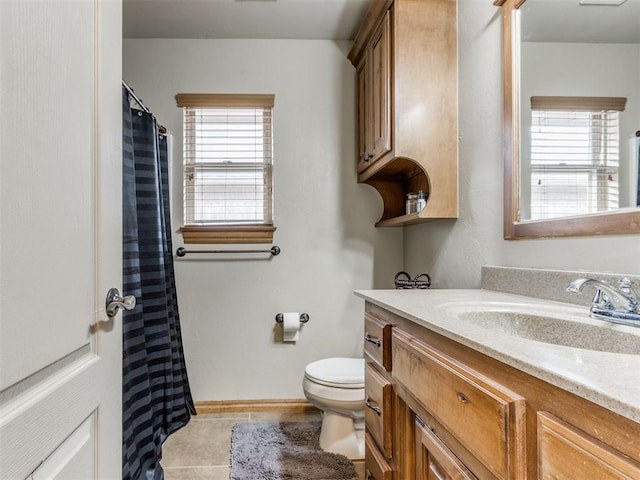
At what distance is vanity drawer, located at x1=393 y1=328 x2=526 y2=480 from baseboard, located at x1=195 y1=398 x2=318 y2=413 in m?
1.64

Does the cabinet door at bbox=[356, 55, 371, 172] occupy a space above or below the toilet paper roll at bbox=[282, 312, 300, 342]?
above

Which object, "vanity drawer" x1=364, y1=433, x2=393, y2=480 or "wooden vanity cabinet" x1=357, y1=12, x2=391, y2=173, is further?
"wooden vanity cabinet" x1=357, y1=12, x2=391, y2=173

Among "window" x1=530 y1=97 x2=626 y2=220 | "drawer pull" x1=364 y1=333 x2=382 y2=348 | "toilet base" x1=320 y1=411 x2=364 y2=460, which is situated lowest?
"toilet base" x1=320 y1=411 x2=364 y2=460

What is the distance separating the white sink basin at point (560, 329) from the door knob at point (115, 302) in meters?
0.86

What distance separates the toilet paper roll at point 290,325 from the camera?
2.44 m

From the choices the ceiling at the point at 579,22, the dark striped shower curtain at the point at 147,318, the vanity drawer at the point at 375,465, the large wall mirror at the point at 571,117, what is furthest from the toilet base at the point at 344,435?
the ceiling at the point at 579,22

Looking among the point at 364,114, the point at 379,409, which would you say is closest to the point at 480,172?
the point at 364,114

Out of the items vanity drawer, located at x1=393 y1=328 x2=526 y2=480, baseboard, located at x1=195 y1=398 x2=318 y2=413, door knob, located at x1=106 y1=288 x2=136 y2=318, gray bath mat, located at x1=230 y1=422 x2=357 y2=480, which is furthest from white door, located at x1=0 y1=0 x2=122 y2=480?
baseboard, located at x1=195 y1=398 x2=318 y2=413

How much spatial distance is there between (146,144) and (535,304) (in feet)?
5.77

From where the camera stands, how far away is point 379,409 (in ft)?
4.21

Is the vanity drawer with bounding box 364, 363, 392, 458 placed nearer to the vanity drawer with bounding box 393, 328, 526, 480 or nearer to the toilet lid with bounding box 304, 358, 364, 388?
the vanity drawer with bounding box 393, 328, 526, 480

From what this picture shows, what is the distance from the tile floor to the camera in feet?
5.94

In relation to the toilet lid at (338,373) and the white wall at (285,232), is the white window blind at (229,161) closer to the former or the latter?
the white wall at (285,232)

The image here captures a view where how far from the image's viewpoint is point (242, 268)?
8.27 feet
